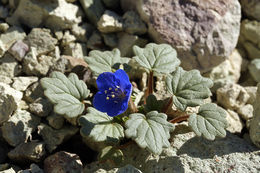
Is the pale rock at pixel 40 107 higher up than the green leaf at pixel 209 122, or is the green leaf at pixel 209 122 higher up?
the green leaf at pixel 209 122

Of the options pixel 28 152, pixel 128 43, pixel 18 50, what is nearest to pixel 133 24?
pixel 128 43

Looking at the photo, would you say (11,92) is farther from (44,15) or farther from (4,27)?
(44,15)

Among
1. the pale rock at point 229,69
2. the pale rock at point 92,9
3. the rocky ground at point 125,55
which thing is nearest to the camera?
the rocky ground at point 125,55

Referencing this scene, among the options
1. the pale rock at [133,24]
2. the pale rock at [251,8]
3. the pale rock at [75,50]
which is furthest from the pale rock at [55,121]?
the pale rock at [251,8]

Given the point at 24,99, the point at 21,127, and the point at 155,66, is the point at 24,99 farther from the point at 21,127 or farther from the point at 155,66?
the point at 155,66

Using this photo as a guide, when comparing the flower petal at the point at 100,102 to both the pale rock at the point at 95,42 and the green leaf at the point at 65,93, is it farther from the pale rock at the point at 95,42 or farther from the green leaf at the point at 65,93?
the pale rock at the point at 95,42

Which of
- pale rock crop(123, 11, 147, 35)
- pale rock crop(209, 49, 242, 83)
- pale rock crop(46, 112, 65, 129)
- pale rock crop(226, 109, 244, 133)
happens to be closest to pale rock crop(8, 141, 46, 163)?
pale rock crop(46, 112, 65, 129)

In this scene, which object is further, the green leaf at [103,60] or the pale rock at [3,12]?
the pale rock at [3,12]

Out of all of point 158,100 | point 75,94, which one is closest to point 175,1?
point 158,100
